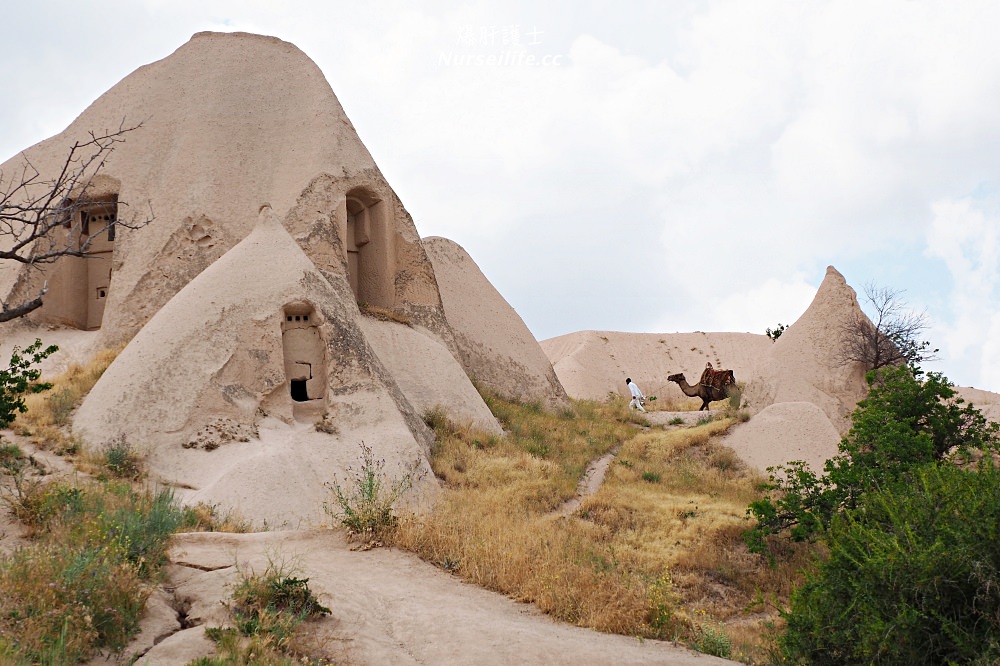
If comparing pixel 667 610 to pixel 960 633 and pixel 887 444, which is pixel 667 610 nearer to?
pixel 960 633

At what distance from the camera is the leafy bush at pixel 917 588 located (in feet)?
13.6

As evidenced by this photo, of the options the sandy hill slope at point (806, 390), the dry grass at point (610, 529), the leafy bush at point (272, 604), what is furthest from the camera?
the sandy hill slope at point (806, 390)

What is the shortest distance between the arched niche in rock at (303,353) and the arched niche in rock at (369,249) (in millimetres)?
5307

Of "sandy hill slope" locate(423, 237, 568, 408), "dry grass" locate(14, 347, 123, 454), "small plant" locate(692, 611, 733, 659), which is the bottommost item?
"small plant" locate(692, 611, 733, 659)

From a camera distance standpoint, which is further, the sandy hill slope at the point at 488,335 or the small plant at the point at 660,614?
the sandy hill slope at the point at 488,335

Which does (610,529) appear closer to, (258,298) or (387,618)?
(387,618)

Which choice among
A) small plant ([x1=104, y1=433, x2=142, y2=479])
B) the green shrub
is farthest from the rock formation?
the green shrub

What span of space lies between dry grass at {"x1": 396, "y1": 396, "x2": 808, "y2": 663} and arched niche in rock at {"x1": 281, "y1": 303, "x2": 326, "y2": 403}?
87.4 inches

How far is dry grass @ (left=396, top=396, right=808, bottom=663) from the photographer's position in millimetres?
6277

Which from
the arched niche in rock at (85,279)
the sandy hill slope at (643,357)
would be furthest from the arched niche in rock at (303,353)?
the sandy hill slope at (643,357)

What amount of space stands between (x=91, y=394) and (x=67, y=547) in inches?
286

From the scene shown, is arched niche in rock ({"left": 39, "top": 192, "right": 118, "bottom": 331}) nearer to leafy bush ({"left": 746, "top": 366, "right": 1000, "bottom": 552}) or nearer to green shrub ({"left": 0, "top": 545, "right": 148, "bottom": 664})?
green shrub ({"left": 0, "top": 545, "right": 148, "bottom": 664})

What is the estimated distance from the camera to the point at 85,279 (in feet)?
57.8

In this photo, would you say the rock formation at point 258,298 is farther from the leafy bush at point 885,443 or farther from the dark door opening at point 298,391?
the leafy bush at point 885,443
